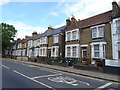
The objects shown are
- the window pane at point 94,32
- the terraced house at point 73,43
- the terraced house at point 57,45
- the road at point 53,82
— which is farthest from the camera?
the terraced house at point 57,45

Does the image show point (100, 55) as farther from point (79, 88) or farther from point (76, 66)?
point (79, 88)

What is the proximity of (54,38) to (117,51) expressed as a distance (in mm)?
15975

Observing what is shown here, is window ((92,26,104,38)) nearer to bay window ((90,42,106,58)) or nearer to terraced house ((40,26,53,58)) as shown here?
bay window ((90,42,106,58))

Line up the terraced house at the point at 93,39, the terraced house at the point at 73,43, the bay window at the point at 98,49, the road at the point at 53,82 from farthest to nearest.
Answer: the terraced house at the point at 73,43 → the bay window at the point at 98,49 → the terraced house at the point at 93,39 → the road at the point at 53,82

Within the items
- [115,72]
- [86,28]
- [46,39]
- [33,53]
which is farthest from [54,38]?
[115,72]

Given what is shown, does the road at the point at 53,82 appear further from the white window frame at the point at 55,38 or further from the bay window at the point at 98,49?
the white window frame at the point at 55,38

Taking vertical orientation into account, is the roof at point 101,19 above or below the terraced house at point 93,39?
above

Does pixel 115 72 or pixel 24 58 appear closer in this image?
pixel 115 72

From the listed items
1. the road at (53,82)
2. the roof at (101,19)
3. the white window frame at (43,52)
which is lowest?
the road at (53,82)

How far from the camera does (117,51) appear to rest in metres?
15.1

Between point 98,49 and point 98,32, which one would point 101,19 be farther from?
point 98,49

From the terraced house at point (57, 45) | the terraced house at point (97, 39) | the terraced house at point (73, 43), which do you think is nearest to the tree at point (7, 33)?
the terraced house at point (57, 45)

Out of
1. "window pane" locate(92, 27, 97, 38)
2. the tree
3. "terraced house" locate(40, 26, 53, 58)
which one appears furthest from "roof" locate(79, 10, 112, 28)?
the tree

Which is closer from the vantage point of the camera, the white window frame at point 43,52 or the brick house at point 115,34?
the brick house at point 115,34
